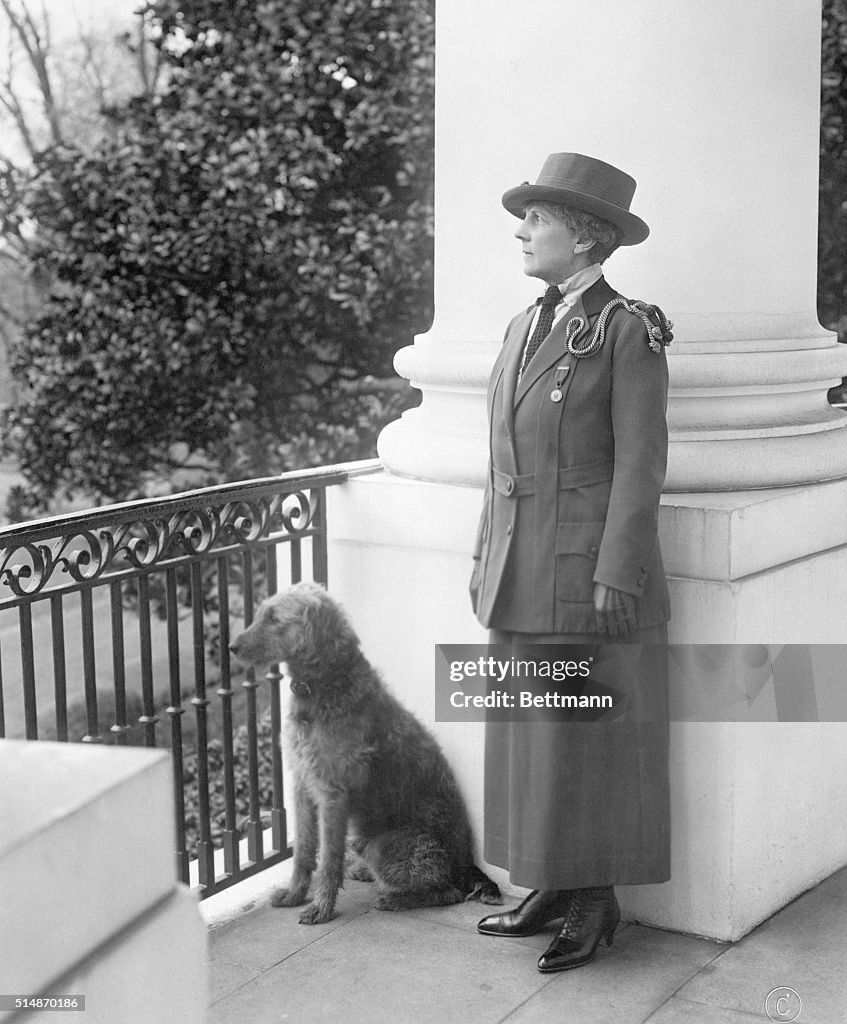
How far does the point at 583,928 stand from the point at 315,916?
Answer: 703mm

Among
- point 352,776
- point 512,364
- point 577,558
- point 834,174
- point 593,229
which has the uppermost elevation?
point 834,174

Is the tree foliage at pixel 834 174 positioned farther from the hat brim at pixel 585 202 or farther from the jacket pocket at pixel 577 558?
the jacket pocket at pixel 577 558

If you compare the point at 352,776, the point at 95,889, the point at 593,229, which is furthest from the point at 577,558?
the point at 95,889

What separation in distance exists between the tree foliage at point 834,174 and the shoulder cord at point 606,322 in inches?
215

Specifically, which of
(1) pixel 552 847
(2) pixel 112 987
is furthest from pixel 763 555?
(2) pixel 112 987

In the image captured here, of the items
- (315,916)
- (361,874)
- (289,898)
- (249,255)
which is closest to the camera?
(315,916)

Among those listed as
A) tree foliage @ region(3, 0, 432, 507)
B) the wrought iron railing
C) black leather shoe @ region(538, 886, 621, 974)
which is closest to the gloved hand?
black leather shoe @ region(538, 886, 621, 974)

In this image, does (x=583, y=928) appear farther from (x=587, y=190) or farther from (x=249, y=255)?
(x=249, y=255)

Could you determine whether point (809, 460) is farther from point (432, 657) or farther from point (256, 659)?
point (256, 659)

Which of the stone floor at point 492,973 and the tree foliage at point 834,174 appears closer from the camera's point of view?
the stone floor at point 492,973

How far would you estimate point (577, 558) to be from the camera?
3.32m

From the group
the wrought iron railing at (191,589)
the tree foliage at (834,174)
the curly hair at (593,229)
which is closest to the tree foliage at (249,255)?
the tree foliage at (834,174)

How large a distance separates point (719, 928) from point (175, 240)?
639 cm

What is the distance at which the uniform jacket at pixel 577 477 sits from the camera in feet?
10.5
